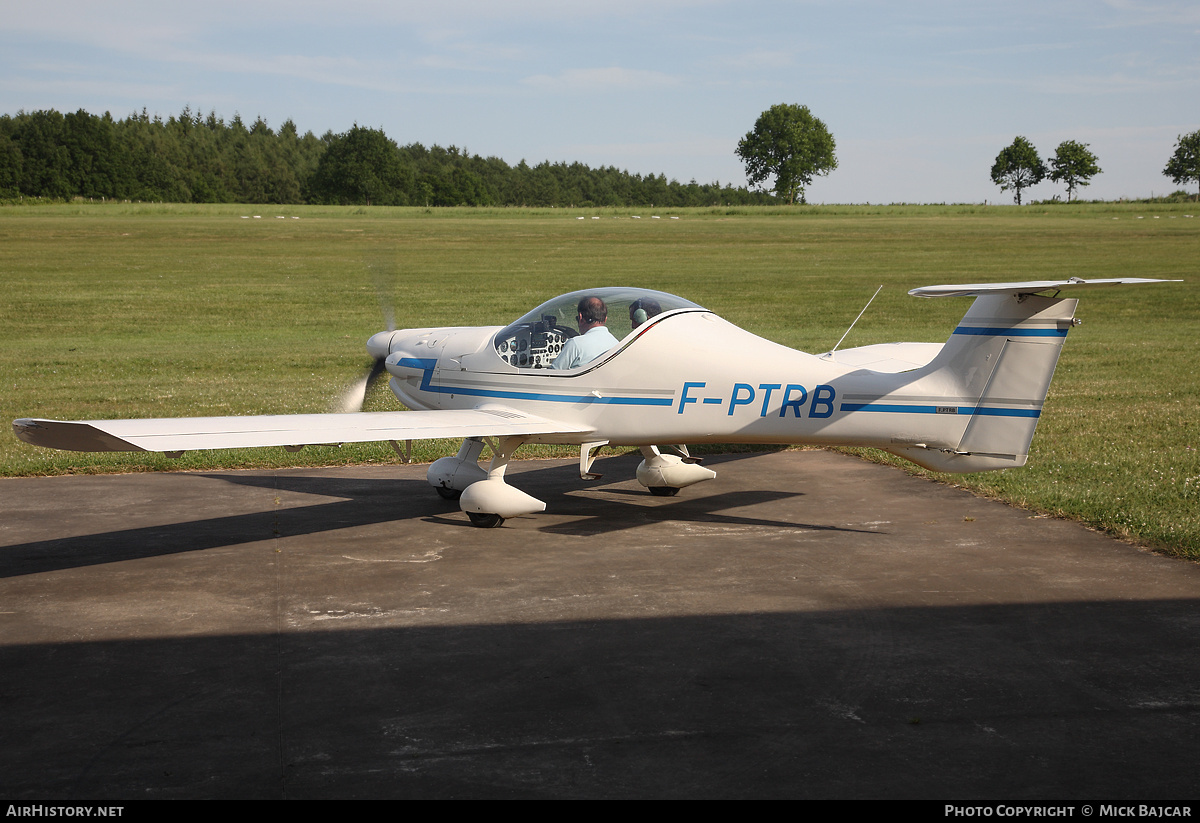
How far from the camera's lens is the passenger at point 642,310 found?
356 inches

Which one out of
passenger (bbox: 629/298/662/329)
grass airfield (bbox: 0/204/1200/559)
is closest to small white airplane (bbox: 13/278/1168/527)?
passenger (bbox: 629/298/662/329)

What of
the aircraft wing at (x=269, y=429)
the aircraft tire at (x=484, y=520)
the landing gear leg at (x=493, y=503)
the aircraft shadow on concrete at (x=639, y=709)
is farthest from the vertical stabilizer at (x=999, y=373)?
the aircraft tire at (x=484, y=520)

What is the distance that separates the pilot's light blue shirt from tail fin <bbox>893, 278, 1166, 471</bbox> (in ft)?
8.81

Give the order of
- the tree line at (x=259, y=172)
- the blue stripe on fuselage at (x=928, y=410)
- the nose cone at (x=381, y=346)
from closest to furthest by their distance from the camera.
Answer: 1. the blue stripe on fuselage at (x=928, y=410)
2. the nose cone at (x=381, y=346)
3. the tree line at (x=259, y=172)

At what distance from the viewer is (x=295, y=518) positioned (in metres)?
9.17

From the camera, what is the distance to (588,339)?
910 cm

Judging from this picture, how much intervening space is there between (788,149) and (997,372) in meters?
144

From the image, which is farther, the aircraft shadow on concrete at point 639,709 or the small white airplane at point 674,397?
the small white airplane at point 674,397

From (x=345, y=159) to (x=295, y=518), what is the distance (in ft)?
376

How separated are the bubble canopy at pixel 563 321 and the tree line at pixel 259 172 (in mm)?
104941

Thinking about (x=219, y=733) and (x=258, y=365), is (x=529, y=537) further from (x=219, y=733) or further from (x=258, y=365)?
(x=258, y=365)

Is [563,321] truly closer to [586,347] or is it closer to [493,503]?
[586,347]

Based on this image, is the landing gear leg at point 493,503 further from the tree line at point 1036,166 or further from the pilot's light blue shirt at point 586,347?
the tree line at point 1036,166

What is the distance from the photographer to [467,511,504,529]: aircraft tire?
8.81 metres
